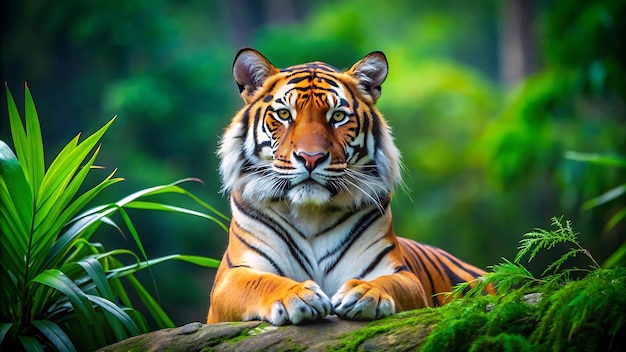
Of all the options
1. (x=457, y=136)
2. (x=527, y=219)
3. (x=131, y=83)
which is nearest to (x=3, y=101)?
(x=131, y=83)

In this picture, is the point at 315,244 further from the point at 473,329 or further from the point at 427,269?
the point at 473,329

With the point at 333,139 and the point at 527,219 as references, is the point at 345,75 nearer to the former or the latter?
the point at 333,139

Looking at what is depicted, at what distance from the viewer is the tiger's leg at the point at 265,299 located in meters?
2.67

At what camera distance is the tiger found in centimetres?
306

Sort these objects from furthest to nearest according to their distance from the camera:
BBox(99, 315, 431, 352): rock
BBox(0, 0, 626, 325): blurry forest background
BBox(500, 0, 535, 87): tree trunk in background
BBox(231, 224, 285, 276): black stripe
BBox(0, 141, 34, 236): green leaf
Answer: BBox(500, 0, 535, 87): tree trunk in background < BBox(0, 0, 626, 325): blurry forest background < BBox(0, 141, 34, 236): green leaf < BBox(231, 224, 285, 276): black stripe < BBox(99, 315, 431, 352): rock

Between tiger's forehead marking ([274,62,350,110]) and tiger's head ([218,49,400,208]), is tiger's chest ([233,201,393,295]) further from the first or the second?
tiger's forehead marking ([274,62,350,110])

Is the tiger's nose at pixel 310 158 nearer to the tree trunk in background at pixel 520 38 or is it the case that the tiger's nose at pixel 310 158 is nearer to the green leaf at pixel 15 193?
the green leaf at pixel 15 193

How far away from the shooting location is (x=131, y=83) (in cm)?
1119

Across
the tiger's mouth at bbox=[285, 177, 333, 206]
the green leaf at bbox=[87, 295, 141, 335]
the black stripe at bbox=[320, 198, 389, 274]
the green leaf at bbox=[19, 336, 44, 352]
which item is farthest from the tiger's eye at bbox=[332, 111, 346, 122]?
the green leaf at bbox=[19, 336, 44, 352]

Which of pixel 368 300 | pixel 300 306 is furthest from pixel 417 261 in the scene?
pixel 300 306

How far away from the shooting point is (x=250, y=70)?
11.3ft

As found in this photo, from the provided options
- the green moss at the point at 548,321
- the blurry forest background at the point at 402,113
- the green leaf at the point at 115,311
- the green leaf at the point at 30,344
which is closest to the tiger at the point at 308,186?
the green leaf at the point at 115,311

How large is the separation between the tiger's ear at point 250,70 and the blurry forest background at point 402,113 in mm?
5271

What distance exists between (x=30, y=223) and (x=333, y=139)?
135 cm
